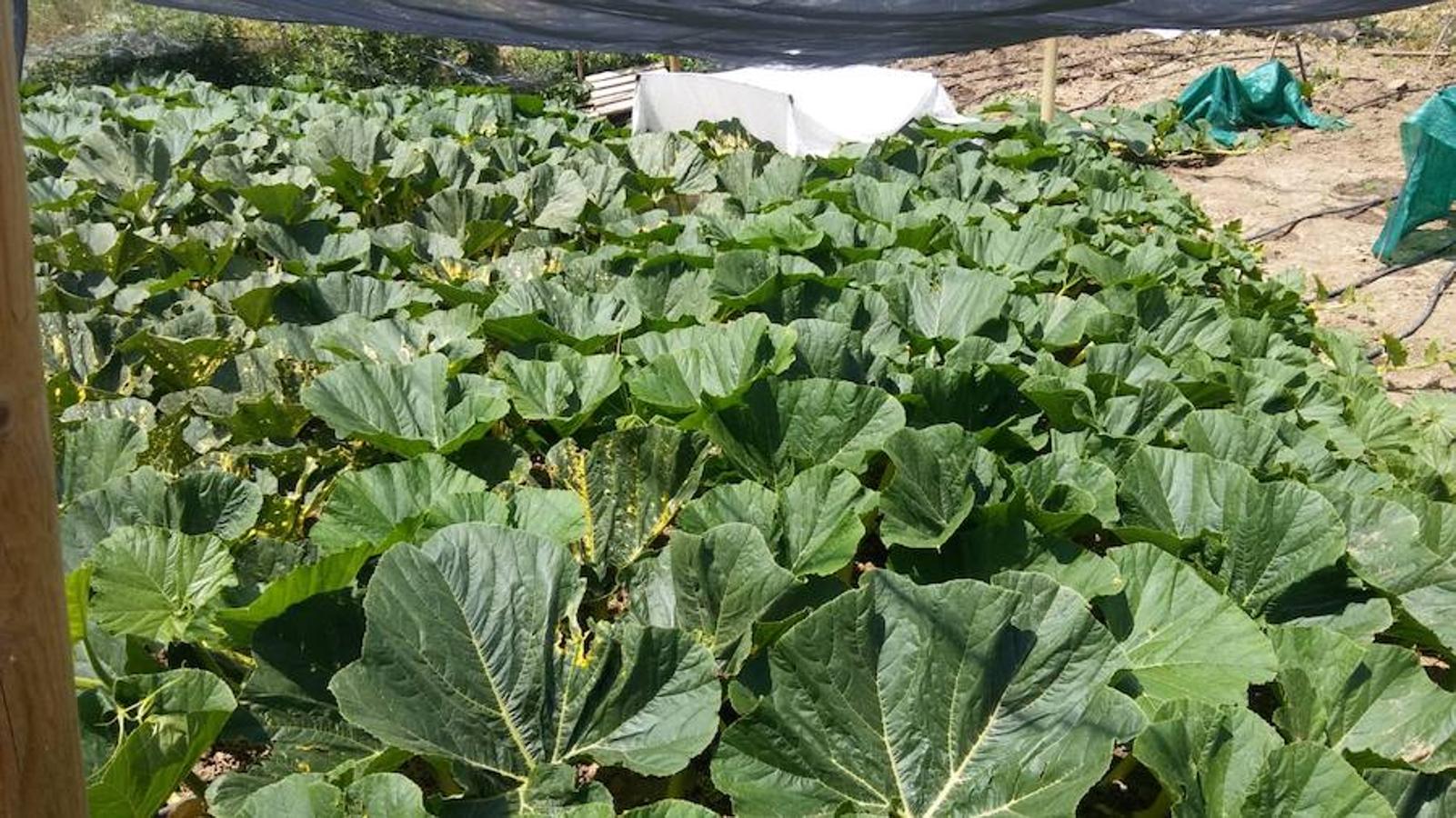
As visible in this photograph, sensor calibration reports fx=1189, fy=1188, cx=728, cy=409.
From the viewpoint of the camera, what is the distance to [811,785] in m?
1.53

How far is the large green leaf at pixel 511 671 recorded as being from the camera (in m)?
1.51

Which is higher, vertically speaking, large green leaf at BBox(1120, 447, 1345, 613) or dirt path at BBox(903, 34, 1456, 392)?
large green leaf at BBox(1120, 447, 1345, 613)

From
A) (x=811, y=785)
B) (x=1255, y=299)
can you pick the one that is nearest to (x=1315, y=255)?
(x=1255, y=299)

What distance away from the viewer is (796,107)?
8469 millimetres

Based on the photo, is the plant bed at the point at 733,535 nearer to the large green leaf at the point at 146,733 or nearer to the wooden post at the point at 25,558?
the large green leaf at the point at 146,733

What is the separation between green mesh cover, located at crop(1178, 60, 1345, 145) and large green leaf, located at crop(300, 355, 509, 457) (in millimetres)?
A: 10539

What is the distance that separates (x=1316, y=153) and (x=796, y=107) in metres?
5.09

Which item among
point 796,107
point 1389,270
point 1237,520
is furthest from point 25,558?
point 796,107

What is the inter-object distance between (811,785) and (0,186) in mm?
1117

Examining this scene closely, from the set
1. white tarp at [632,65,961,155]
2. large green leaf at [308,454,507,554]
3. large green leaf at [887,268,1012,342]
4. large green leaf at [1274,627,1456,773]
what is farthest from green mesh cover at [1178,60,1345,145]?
large green leaf at [308,454,507,554]

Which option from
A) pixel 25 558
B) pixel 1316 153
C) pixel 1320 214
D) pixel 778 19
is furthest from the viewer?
pixel 1316 153

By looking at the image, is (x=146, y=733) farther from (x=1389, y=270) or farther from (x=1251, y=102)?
(x=1251, y=102)

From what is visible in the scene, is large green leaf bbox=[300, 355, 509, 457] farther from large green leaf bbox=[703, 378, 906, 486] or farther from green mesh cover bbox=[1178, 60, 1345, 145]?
green mesh cover bbox=[1178, 60, 1345, 145]

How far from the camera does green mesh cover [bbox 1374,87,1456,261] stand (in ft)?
24.3
